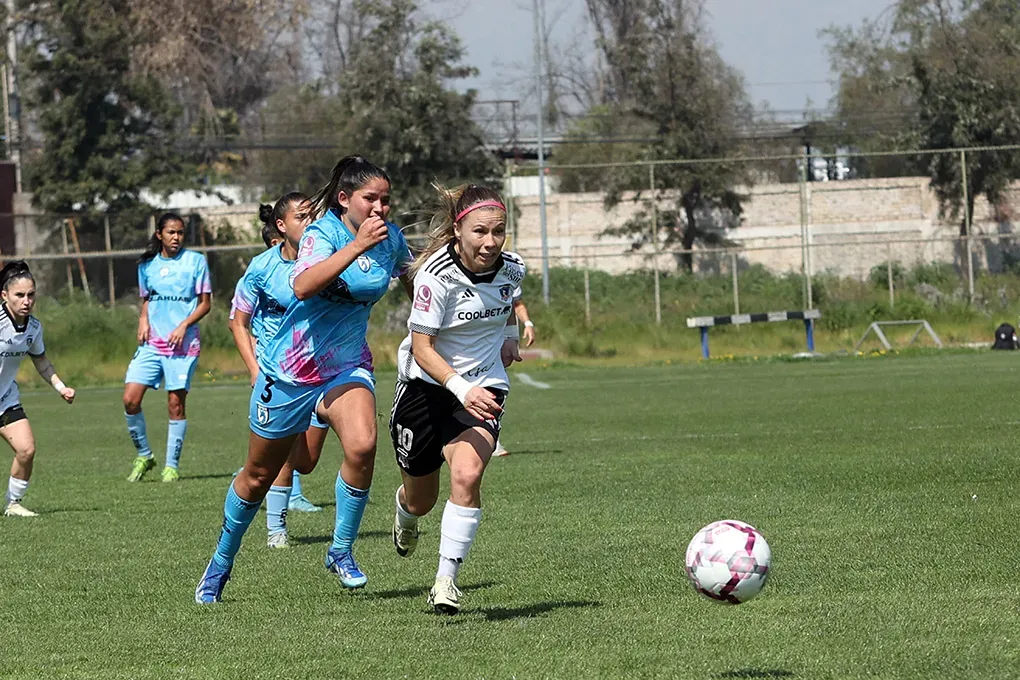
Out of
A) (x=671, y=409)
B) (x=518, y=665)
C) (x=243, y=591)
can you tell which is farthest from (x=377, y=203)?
→ (x=671, y=409)

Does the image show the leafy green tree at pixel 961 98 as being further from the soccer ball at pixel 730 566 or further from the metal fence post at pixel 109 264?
the soccer ball at pixel 730 566

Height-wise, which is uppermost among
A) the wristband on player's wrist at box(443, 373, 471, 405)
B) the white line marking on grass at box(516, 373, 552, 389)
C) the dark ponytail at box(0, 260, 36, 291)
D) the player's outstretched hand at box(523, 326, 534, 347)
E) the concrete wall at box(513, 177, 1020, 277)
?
the concrete wall at box(513, 177, 1020, 277)

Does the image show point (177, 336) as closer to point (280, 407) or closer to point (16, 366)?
point (16, 366)

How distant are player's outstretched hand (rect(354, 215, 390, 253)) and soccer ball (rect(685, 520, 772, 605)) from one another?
1.74 meters

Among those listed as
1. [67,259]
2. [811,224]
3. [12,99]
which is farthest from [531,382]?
[12,99]

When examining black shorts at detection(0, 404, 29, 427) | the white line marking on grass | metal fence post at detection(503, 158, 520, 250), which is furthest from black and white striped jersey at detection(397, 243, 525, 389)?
metal fence post at detection(503, 158, 520, 250)

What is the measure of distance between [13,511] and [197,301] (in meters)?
2.94

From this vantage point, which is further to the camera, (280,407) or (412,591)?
(412,591)

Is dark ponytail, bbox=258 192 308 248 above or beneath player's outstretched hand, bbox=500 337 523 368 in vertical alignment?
above

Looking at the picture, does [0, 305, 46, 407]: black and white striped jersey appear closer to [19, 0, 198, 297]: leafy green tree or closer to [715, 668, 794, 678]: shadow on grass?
[715, 668, 794, 678]: shadow on grass

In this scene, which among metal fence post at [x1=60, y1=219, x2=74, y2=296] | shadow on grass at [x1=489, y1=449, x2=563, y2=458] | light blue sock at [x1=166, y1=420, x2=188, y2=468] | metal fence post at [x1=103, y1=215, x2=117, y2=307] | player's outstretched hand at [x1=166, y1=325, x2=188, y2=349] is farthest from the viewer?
metal fence post at [x1=60, y1=219, x2=74, y2=296]

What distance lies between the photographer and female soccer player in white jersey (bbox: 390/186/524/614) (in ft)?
19.1

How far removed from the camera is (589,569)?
269 inches

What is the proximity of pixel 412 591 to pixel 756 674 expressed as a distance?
2.33 meters
